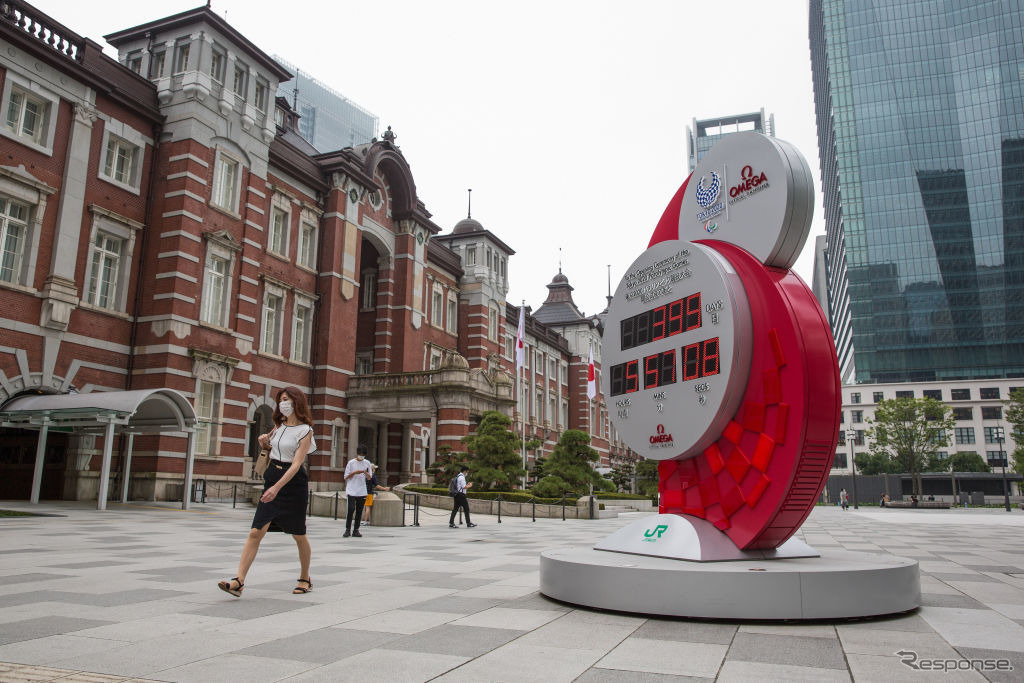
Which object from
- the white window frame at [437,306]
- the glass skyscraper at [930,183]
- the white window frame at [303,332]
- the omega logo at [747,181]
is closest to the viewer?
the omega logo at [747,181]

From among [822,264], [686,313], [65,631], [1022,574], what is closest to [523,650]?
[65,631]

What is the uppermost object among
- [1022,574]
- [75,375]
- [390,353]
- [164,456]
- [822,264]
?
[822,264]

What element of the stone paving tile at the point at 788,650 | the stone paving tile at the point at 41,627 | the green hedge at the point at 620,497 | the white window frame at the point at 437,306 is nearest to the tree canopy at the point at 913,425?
the green hedge at the point at 620,497

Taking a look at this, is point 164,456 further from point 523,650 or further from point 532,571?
point 523,650

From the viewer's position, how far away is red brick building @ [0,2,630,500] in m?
20.8

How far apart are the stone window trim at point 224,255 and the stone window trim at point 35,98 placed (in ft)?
17.0

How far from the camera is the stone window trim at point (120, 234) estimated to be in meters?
22.3

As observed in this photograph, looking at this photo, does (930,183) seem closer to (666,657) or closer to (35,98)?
(35,98)

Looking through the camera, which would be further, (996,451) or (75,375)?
(996,451)

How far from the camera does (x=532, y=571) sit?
9.10m

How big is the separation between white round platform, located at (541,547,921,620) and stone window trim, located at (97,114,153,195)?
22412mm

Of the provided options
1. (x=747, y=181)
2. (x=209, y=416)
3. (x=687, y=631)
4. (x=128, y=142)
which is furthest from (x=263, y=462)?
(x=128, y=142)

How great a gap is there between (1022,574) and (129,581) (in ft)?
36.4

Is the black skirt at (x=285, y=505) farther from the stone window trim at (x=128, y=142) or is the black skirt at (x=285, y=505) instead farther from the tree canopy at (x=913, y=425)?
the tree canopy at (x=913, y=425)
